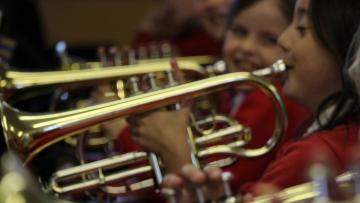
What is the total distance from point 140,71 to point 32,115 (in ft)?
1.24

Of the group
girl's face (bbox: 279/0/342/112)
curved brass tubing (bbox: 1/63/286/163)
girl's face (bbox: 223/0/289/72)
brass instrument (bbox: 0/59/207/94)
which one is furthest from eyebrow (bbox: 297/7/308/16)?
brass instrument (bbox: 0/59/207/94)

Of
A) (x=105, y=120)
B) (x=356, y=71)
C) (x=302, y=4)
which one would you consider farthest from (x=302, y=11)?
(x=105, y=120)

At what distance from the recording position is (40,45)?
293 cm

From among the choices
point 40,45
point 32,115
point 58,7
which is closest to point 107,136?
point 32,115

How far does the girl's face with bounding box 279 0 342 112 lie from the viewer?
4.56 feet

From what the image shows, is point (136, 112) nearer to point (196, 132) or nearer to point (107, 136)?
point (196, 132)

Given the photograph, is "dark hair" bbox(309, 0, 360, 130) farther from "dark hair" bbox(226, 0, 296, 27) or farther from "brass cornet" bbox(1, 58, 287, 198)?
"dark hair" bbox(226, 0, 296, 27)

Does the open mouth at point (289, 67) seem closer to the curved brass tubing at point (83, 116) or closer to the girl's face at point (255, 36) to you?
the curved brass tubing at point (83, 116)

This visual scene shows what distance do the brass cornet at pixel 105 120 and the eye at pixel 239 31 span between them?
11.1 inches

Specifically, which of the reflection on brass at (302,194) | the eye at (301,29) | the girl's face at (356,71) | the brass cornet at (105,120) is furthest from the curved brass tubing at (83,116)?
the reflection on brass at (302,194)

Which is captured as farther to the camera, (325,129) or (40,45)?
(40,45)

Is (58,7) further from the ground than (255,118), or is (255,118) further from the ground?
(58,7)

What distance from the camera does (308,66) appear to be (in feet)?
4.57

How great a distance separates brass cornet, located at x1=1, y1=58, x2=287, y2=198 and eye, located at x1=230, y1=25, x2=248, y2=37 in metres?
0.28
